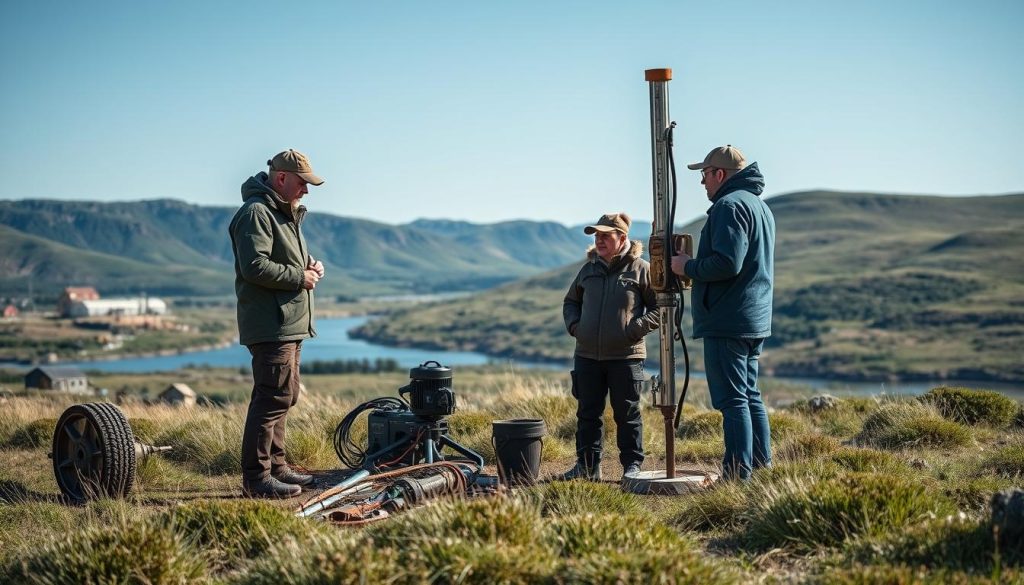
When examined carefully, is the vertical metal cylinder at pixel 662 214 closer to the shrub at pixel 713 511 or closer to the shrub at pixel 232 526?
the shrub at pixel 713 511

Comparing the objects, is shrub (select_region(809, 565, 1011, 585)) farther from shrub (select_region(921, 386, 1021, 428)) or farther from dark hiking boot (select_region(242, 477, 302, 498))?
shrub (select_region(921, 386, 1021, 428))

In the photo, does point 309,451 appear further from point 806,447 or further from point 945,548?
point 945,548

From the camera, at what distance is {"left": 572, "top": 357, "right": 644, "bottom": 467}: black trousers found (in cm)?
757

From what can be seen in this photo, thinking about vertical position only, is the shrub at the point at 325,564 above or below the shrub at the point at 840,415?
above

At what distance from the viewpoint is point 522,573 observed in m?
4.13

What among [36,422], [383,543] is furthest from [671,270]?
[36,422]

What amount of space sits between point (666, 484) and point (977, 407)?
4729mm

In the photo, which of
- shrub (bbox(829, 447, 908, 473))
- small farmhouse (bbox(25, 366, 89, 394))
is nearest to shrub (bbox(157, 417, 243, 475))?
shrub (bbox(829, 447, 908, 473))

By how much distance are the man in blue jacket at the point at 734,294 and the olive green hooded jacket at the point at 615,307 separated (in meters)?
0.80

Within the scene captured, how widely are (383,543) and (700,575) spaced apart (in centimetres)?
151

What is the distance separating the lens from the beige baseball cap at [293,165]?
719 centimetres

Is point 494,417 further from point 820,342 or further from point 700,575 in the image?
point 820,342

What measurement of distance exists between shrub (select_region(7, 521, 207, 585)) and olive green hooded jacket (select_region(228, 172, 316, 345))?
88.9 inches

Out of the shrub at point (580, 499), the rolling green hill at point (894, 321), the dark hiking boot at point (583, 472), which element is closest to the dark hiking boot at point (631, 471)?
the dark hiking boot at point (583, 472)
